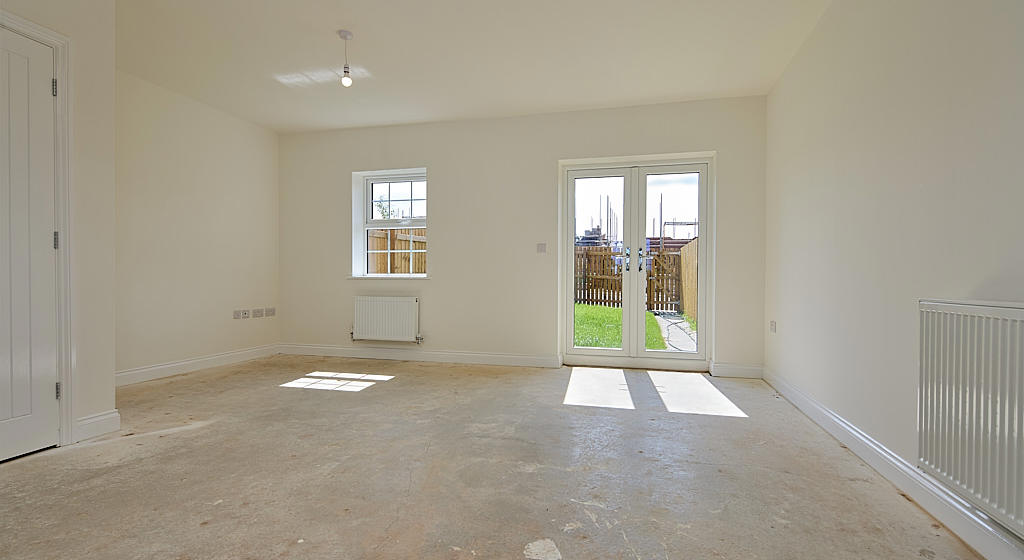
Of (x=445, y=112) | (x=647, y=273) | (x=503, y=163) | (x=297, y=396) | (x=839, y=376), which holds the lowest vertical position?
(x=297, y=396)

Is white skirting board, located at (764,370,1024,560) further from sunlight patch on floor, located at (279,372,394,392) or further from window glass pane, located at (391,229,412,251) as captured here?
window glass pane, located at (391,229,412,251)

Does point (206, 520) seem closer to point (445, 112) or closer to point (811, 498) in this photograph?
point (811, 498)

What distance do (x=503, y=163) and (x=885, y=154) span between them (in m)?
3.31

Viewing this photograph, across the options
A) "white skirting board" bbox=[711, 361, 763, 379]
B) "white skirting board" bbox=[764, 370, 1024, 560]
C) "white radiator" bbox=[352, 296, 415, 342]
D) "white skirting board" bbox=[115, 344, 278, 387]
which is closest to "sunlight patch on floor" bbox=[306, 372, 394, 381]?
"white radiator" bbox=[352, 296, 415, 342]

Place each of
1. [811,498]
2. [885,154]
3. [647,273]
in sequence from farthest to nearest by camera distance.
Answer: [647,273] < [885,154] < [811,498]

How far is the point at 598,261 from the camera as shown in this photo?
4.82 meters

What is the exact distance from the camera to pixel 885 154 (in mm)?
2203

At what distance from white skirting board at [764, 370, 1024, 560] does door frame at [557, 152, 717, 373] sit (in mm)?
1666

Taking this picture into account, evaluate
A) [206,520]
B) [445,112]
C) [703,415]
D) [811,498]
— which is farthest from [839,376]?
[445,112]

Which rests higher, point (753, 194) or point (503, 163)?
point (503, 163)

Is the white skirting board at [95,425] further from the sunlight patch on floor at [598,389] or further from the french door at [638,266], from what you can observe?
the french door at [638,266]

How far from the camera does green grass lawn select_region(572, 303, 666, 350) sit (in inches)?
184

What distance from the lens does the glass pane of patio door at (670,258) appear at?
4.60 metres

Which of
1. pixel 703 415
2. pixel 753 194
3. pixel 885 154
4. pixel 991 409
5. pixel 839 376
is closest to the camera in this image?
pixel 991 409
